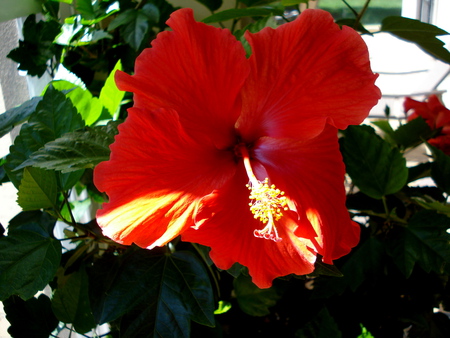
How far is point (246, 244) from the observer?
48 cm

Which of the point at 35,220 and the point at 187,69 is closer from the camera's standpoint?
the point at 187,69

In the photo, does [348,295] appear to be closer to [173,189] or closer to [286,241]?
[286,241]

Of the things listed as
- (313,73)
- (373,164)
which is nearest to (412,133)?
(373,164)

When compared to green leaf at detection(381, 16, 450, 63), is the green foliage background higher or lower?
lower

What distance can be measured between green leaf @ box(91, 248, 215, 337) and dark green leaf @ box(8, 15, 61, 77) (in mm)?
471

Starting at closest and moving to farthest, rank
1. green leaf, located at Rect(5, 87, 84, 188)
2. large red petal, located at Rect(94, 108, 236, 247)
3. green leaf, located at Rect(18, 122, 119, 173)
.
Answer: large red petal, located at Rect(94, 108, 236, 247), green leaf, located at Rect(18, 122, 119, 173), green leaf, located at Rect(5, 87, 84, 188)

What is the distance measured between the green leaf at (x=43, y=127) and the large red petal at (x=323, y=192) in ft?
1.19

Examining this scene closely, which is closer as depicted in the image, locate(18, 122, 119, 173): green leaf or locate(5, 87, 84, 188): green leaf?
locate(18, 122, 119, 173): green leaf

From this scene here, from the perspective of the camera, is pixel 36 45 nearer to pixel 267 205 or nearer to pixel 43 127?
pixel 43 127

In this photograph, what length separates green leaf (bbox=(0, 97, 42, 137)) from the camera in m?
0.64

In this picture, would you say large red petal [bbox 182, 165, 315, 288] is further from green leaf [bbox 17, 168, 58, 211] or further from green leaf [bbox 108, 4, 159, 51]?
green leaf [bbox 108, 4, 159, 51]

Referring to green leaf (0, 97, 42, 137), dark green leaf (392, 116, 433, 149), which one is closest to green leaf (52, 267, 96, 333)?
green leaf (0, 97, 42, 137)

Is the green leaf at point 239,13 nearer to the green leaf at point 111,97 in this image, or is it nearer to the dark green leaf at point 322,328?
the green leaf at point 111,97

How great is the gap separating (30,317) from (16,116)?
0.33m
